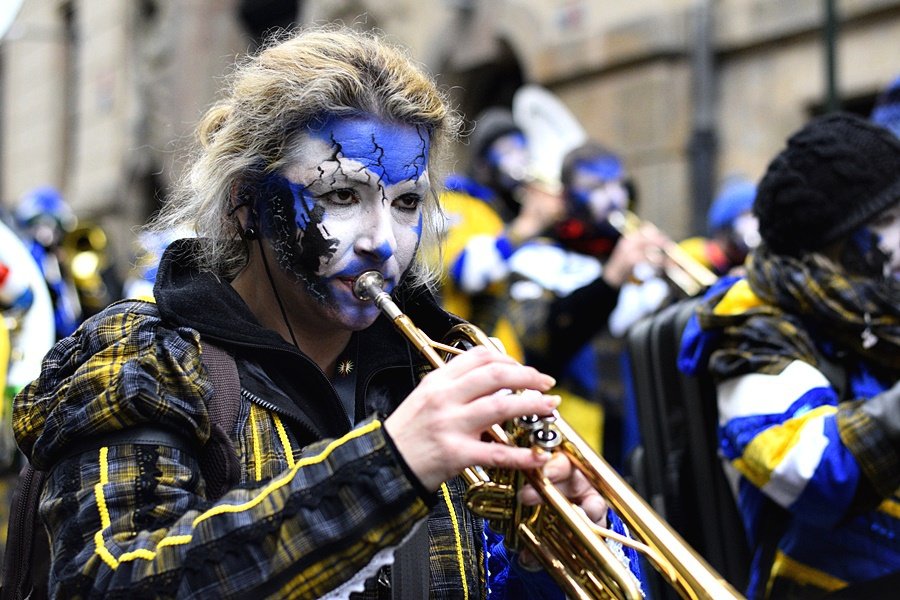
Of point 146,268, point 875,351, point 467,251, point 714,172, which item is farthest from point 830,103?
point 146,268

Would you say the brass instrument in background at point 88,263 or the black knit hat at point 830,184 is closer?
the black knit hat at point 830,184

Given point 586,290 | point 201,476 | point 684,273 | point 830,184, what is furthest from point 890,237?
point 684,273

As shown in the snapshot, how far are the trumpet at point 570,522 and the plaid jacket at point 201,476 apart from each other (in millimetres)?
169

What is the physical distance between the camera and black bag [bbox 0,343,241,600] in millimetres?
1756

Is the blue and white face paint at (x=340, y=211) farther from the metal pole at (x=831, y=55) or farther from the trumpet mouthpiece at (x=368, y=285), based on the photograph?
the metal pole at (x=831, y=55)

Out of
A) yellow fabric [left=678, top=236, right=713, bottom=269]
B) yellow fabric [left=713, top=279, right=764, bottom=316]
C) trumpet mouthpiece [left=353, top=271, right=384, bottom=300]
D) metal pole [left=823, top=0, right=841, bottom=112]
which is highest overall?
metal pole [left=823, top=0, right=841, bottom=112]

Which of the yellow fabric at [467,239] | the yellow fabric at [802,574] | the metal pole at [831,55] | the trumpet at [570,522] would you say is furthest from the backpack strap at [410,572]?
the metal pole at [831,55]

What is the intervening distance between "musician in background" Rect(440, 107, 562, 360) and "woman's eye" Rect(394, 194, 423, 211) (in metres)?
2.35

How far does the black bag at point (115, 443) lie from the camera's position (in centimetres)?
176

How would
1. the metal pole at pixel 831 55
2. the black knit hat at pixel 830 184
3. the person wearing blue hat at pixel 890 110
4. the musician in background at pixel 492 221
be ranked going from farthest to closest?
the metal pole at pixel 831 55 → the musician in background at pixel 492 221 → the person wearing blue hat at pixel 890 110 → the black knit hat at pixel 830 184

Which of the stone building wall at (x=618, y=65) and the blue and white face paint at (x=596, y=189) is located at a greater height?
the stone building wall at (x=618, y=65)

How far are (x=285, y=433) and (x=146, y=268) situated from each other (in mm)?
659

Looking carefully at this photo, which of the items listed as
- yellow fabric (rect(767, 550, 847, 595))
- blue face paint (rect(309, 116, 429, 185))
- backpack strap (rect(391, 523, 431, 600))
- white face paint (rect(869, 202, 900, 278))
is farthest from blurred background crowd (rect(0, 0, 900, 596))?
yellow fabric (rect(767, 550, 847, 595))

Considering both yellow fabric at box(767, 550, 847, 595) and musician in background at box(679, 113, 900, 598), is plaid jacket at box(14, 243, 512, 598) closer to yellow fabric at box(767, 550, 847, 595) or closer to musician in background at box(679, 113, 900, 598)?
musician in background at box(679, 113, 900, 598)
